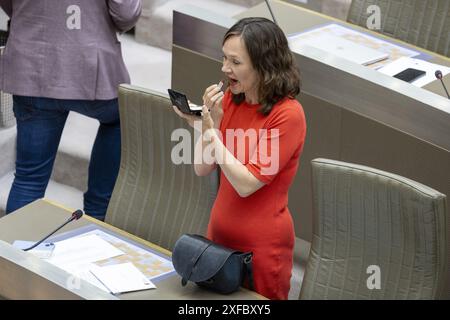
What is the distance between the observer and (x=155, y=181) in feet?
11.0

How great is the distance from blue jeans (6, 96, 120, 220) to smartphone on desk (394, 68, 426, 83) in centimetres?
109

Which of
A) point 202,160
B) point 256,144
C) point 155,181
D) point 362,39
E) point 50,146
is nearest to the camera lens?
point 256,144

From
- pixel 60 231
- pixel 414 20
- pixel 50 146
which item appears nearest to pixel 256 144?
pixel 60 231

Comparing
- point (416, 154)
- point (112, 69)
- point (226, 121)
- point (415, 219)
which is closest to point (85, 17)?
point (112, 69)

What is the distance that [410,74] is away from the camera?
12.7ft

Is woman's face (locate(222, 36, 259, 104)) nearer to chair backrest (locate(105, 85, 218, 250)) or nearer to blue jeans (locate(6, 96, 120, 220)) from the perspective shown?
chair backrest (locate(105, 85, 218, 250))

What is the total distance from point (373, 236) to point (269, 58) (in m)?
0.57

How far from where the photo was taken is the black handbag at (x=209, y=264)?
2662 mm

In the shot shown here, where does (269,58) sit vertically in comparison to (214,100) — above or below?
above

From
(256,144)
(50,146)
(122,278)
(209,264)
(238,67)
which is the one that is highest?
(238,67)

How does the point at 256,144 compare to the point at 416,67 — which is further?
the point at 416,67

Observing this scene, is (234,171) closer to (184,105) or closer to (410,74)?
(184,105)

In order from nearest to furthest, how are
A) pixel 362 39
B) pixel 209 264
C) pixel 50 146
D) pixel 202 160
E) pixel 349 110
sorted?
pixel 209 264 < pixel 202 160 < pixel 349 110 < pixel 50 146 < pixel 362 39
